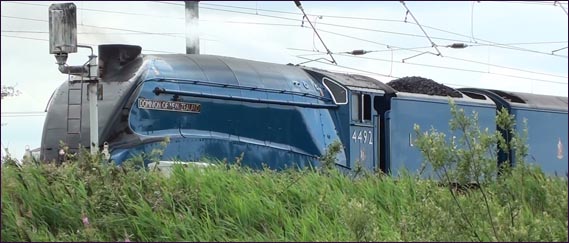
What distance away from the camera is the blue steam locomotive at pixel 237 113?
38.9 ft

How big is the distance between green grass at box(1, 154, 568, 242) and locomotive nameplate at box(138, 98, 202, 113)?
150 inches

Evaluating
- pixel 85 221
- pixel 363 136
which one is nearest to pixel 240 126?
pixel 363 136

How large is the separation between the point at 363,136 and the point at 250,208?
7.82 m

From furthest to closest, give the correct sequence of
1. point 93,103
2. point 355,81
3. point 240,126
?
point 355,81, point 240,126, point 93,103

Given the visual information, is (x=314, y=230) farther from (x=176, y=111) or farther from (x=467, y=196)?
(x=176, y=111)

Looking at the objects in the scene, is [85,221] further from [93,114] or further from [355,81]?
[355,81]

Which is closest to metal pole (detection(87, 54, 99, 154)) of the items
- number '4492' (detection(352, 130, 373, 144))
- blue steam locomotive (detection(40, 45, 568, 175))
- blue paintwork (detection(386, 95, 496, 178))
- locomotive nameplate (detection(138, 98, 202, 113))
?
blue steam locomotive (detection(40, 45, 568, 175))

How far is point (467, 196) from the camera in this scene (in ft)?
23.1

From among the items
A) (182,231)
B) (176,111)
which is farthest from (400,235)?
(176,111)

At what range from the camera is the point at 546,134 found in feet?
63.6

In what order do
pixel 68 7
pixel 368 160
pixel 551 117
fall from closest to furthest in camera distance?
pixel 68 7, pixel 368 160, pixel 551 117

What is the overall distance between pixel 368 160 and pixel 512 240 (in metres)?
9.01

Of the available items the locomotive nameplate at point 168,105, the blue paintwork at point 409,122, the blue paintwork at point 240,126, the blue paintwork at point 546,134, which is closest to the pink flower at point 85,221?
the blue paintwork at point 240,126

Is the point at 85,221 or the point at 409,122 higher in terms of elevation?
the point at 409,122
